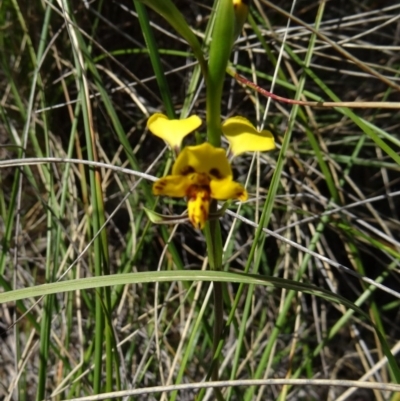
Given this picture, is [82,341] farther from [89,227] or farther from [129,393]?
[129,393]

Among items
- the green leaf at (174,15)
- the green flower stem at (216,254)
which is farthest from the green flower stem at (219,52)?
the green flower stem at (216,254)

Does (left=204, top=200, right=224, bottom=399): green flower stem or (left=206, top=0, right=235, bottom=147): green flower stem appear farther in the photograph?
(left=204, top=200, right=224, bottom=399): green flower stem

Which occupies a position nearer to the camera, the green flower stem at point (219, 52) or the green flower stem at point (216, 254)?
the green flower stem at point (219, 52)

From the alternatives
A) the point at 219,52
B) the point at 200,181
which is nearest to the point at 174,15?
the point at 219,52

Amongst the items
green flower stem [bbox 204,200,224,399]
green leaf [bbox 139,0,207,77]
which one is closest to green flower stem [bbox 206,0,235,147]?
green leaf [bbox 139,0,207,77]

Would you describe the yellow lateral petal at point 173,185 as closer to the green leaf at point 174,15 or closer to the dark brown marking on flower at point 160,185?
the dark brown marking on flower at point 160,185

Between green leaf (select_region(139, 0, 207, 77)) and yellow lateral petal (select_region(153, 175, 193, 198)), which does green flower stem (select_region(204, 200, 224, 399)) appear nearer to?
yellow lateral petal (select_region(153, 175, 193, 198))
